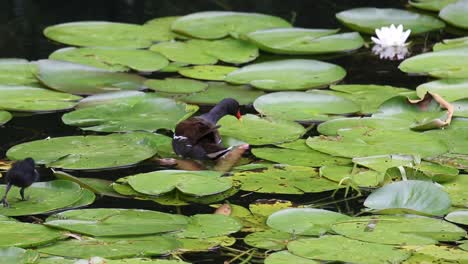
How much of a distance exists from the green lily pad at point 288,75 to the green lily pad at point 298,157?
953mm

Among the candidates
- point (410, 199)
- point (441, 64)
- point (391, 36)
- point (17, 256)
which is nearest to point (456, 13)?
point (391, 36)

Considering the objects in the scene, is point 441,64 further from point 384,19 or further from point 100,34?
point 100,34

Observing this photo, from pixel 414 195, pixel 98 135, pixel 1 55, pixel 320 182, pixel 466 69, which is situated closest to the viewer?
pixel 414 195

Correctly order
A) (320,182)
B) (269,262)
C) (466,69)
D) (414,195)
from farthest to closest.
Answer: (466,69), (320,182), (414,195), (269,262)

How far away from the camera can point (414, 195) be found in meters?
4.30

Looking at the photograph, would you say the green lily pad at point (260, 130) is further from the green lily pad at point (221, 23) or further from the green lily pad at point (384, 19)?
the green lily pad at point (384, 19)

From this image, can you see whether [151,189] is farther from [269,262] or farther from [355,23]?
[355,23]

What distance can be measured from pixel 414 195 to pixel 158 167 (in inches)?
46.3

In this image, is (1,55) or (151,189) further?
(1,55)

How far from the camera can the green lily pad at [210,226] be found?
399 cm

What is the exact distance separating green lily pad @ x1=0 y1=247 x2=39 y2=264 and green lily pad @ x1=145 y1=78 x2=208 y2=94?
226cm

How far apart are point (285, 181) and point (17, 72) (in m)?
2.12

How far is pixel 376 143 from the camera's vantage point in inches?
197

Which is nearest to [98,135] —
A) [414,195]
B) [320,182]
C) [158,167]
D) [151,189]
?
[158,167]
